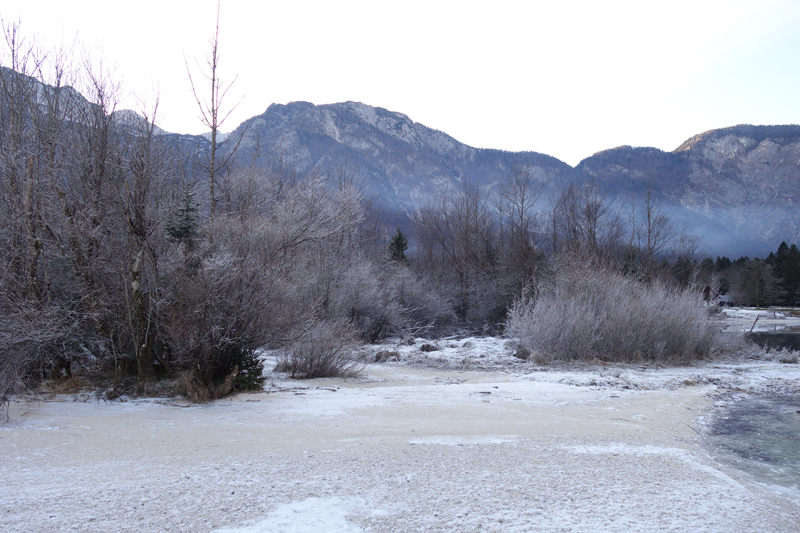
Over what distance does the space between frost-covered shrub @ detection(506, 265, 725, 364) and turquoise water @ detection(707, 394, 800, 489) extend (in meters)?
6.03

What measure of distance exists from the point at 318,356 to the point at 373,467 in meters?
7.34

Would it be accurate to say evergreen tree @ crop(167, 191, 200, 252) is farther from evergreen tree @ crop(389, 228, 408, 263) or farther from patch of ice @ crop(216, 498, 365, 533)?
evergreen tree @ crop(389, 228, 408, 263)

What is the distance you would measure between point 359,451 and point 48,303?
7.25 m

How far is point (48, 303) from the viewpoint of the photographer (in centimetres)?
942

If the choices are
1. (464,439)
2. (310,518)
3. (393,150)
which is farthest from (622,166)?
(310,518)

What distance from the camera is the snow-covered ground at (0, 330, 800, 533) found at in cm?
416

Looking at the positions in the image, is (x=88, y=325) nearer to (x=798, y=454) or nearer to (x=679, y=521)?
(x=679, y=521)

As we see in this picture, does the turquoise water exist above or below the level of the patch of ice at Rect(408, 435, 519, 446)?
below

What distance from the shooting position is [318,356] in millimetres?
12602

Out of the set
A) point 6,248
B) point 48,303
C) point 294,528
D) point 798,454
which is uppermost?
point 6,248

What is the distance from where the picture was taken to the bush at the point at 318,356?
12.5m

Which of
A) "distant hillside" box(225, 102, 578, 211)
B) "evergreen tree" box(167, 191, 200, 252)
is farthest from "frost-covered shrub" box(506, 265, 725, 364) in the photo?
"distant hillside" box(225, 102, 578, 211)

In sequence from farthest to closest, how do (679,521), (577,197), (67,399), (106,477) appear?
(577,197), (67,399), (106,477), (679,521)

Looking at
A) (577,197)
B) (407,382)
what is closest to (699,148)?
(577,197)
